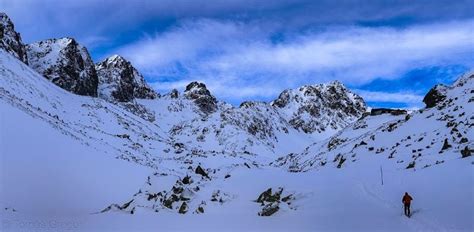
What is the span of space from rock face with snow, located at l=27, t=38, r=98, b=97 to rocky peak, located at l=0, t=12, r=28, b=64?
15.1 metres

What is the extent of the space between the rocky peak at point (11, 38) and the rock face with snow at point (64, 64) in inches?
596

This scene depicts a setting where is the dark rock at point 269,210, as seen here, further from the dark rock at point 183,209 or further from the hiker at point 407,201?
the hiker at point 407,201

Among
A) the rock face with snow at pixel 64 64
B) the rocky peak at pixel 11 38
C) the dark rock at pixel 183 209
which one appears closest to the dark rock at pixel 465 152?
the dark rock at pixel 183 209

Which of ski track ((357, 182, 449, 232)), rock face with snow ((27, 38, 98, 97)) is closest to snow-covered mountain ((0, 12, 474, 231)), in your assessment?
ski track ((357, 182, 449, 232))

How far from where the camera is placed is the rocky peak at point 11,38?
138 meters

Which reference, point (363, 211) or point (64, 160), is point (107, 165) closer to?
point (64, 160)

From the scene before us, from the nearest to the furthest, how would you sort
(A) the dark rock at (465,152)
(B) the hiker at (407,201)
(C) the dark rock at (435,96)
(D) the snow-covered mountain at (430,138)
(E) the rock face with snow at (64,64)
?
(B) the hiker at (407,201) < (A) the dark rock at (465,152) < (D) the snow-covered mountain at (430,138) < (C) the dark rock at (435,96) < (E) the rock face with snow at (64,64)

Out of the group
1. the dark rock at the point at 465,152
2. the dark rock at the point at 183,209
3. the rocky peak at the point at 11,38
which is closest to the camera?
the dark rock at the point at 183,209

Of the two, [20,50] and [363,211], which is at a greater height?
[20,50]

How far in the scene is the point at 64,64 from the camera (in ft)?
570

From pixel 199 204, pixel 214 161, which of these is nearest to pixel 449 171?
pixel 199 204

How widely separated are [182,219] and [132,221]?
3.43m

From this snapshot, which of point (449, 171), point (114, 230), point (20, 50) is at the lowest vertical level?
point (114, 230)

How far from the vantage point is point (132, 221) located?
2911 cm
